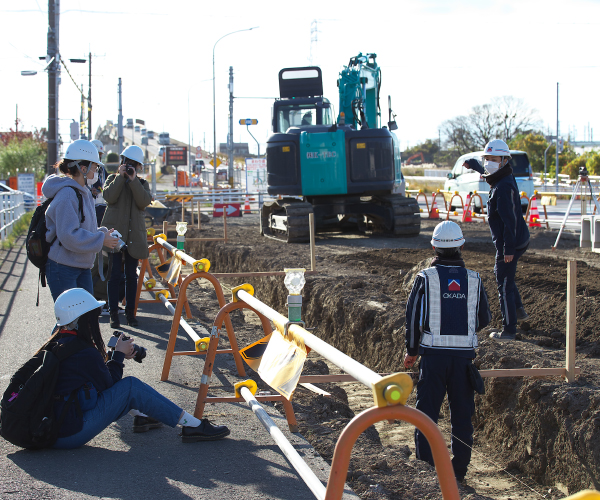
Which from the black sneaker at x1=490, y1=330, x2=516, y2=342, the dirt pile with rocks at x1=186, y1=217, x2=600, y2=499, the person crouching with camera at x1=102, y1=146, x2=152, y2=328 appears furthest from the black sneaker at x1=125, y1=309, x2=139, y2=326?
the black sneaker at x1=490, y1=330, x2=516, y2=342

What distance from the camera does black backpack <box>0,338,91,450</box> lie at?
13.2ft

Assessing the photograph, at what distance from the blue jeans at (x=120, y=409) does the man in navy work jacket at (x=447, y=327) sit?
1.67 metres

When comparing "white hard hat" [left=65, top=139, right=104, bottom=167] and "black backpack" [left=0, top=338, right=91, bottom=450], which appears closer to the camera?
"black backpack" [left=0, top=338, right=91, bottom=450]

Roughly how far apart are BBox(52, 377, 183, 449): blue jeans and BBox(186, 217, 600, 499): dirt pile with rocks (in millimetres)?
993

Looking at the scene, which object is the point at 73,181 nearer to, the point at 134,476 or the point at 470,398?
the point at 134,476

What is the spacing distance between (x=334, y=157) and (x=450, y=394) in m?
12.1

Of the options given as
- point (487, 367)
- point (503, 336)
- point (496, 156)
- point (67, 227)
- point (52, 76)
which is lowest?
point (487, 367)

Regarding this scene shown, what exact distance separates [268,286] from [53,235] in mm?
6445

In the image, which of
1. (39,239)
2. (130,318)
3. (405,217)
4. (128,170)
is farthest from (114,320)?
(405,217)

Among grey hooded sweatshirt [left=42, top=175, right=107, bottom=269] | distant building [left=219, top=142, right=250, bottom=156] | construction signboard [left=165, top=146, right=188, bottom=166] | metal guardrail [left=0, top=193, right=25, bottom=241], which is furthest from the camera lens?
distant building [left=219, top=142, right=250, bottom=156]

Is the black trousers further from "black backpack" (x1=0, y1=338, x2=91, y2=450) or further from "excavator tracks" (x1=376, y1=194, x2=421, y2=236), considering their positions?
"excavator tracks" (x1=376, y1=194, x2=421, y2=236)

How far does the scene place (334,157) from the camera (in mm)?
16109

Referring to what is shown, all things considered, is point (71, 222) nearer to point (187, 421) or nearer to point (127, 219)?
point (187, 421)

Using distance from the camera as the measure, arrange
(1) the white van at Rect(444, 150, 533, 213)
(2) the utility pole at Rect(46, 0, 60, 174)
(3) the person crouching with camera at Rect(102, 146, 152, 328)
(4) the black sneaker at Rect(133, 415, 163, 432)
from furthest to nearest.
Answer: (1) the white van at Rect(444, 150, 533, 213)
(2) the utility pole at Rect(46, 0, 60, 174)
(3) the person crouching with camera at Rect(102, 146, 152, 328)
(4) the black sneaker at Rect(133, 415, 163, 432)
